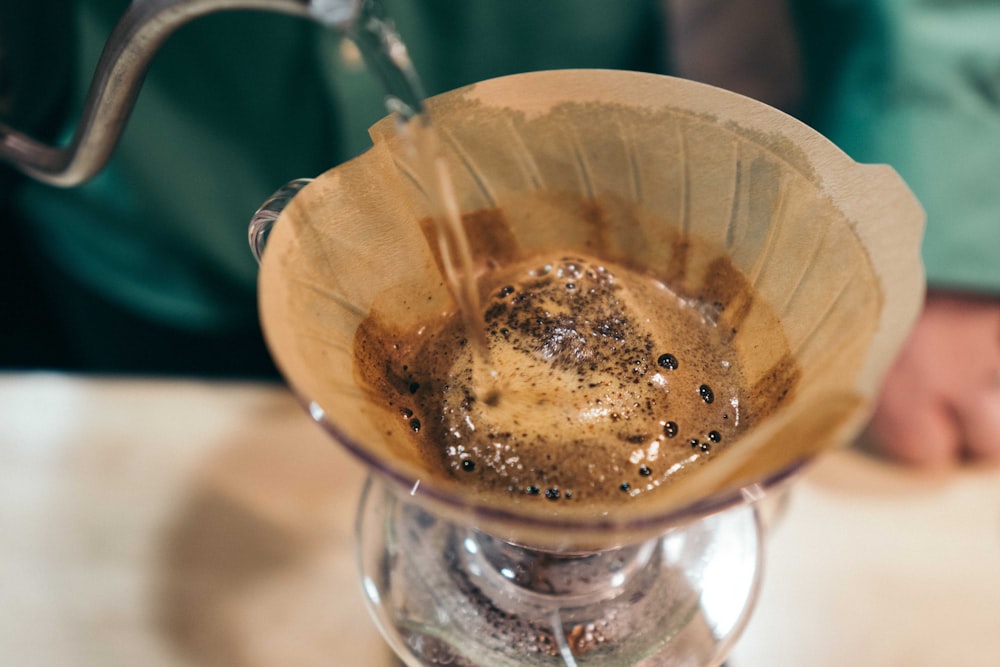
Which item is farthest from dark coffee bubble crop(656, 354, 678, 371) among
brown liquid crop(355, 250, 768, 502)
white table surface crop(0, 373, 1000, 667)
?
white table surface crop(0, 373, 1000, 667)

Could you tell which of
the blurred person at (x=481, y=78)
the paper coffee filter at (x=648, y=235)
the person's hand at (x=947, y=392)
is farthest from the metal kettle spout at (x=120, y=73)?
the person's hand at (x=947, y=392)

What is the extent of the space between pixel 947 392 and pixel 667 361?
0.30 meters

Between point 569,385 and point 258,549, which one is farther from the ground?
point 569,385

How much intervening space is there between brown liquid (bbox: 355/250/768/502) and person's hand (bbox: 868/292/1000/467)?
0.84ft

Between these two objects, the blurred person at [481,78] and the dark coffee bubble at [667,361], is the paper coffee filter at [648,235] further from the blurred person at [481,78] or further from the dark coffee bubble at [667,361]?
the blurred person at [481,78]

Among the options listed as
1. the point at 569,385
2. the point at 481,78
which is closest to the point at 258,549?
the point at 569,385

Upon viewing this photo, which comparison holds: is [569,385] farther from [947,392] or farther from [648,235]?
[947,392]

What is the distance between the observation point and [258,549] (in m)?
0.60

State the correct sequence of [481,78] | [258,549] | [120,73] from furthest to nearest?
[481,78]
[258,549]
[120,73]

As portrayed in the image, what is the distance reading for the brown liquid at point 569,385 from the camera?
1.39ft

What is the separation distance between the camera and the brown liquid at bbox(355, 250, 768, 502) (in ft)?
1.39

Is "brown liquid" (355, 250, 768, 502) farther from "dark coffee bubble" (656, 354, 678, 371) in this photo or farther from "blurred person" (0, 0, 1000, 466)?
"blurred person" (0, 0, 1000, 466)

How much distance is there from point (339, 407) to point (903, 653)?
0.43 metres

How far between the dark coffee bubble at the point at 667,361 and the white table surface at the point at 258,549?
0.22 metres
